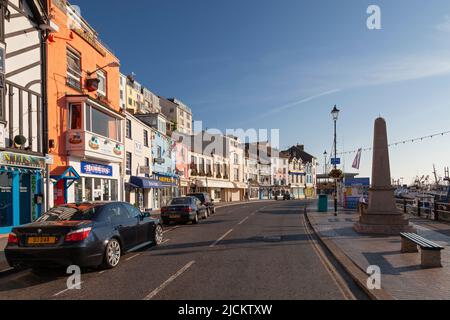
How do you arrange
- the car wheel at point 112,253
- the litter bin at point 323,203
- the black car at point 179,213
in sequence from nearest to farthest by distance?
the car wheel at point 112,253
the black car at point 179,213
the litter bin at point 323,203

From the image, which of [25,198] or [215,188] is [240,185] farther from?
[25,198]

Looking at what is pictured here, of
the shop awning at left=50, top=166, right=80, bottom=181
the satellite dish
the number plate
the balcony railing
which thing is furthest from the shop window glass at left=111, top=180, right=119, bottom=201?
the number plate

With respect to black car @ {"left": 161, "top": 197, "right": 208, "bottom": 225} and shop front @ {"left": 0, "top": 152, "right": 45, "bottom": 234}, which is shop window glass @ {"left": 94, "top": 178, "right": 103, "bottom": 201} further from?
shop front @ {"left": 0, "top": 152, "right": 45, "bottom": 234}

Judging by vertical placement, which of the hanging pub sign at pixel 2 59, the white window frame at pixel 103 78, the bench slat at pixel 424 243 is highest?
the white window frame at pixel 103 78

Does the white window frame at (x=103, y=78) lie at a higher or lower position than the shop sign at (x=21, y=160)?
higher

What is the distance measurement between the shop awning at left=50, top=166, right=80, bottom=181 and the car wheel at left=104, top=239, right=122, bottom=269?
1075 cm

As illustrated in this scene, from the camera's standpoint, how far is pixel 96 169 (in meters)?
22.9

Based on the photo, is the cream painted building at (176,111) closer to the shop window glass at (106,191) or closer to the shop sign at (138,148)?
the shop sign at (138,148)

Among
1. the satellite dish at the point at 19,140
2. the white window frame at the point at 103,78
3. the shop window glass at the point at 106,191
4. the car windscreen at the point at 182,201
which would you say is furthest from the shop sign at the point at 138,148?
the satellite dish at the point at 19,140

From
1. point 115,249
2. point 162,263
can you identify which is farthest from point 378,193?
point 115,249

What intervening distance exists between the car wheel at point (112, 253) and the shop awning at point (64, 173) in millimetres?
10748

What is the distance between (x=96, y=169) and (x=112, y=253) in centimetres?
1524

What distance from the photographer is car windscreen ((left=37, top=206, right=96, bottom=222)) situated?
27.9 ft

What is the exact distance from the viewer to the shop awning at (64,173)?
59.8 ft
